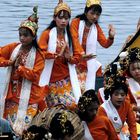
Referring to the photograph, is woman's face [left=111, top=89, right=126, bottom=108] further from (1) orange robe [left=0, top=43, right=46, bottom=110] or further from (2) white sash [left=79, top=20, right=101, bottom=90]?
(2) white sash [left=79, top=20, right=101, bottom=90]

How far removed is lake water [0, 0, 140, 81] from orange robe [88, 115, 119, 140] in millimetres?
4680

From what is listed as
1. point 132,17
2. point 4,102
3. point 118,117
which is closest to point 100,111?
point 118,117

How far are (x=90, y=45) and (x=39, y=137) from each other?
421cm

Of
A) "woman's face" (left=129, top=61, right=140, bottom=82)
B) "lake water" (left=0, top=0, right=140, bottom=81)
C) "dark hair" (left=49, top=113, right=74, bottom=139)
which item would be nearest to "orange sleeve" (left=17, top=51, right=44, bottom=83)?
"woman's face" (left=129, top=61, right=140, bottom=82)

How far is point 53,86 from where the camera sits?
7.54m

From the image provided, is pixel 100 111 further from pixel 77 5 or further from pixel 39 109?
pixel 77 5

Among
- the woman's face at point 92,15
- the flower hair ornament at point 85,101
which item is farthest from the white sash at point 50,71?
the flower hair ornament at point 85,101

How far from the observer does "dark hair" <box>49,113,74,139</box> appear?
153 inches

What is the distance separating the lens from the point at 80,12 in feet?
46.9

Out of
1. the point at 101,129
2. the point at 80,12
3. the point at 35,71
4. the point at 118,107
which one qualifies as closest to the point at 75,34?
the point at 35,71

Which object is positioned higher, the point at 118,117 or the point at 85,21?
the point at 85,21

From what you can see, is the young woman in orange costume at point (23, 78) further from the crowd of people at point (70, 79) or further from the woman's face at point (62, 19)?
the woman's face at point (62, 19)

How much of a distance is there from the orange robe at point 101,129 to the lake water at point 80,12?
468 cm

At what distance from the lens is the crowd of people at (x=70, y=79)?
613cm
